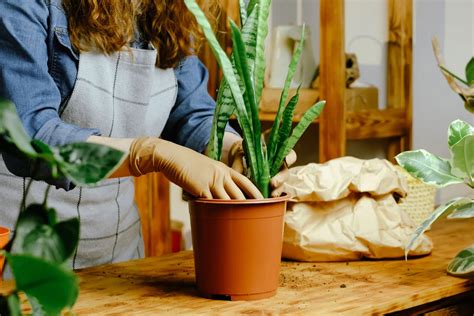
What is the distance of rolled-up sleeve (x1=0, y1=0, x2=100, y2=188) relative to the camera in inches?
63.8

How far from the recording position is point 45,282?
753 millimetres

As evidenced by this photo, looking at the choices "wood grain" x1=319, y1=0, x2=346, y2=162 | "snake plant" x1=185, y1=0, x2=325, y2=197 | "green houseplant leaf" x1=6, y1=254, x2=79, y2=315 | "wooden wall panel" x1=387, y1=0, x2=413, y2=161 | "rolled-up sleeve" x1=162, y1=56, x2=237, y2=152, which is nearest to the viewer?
"green houseplant leaf" x1=6, y1=254, x2=79, y2=315

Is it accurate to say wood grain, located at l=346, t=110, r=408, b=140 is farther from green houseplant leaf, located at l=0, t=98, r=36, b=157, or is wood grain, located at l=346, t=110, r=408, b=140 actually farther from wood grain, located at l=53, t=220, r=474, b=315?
green houseplant leaf, located at l=0, t=98, r=36, b=157

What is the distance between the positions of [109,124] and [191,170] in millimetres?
559

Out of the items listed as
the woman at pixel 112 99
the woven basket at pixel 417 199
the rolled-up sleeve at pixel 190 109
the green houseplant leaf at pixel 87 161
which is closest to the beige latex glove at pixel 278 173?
the woman at pixel 112 99

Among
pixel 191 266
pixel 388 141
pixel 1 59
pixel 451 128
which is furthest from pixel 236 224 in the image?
pixel 388 141

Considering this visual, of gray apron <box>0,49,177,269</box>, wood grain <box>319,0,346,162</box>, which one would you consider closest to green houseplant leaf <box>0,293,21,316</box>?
gray apron <box>0,49,177,269</box>

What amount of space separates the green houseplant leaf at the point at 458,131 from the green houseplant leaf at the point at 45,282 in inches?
42.6

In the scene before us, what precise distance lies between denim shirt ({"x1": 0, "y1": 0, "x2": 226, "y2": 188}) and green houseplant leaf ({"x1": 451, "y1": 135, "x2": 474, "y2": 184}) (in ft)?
2.41

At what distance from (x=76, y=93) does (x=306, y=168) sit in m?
0.58

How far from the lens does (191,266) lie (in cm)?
179

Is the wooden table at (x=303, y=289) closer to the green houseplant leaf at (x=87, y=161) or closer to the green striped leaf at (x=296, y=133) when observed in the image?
the green striped leaf at (x=296, y=133)

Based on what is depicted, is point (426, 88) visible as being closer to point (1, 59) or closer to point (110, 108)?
point (110, 108)

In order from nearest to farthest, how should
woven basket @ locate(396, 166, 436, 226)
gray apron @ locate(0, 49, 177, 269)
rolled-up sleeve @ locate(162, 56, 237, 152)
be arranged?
gray apron @ locate(0, 49, 177, 269), rolled-up sleeve @ locate(162, 56, 237, 152), woven basket @ locate(396, 166, 436, 226)
